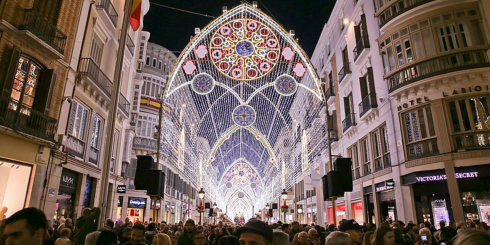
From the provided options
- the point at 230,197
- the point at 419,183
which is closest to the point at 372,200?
the point at 419,183

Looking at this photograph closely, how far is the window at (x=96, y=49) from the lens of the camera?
54.6ft

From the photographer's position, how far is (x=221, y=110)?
106ft

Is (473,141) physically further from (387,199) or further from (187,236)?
(187,236)

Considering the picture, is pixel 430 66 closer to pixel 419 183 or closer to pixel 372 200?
pixel 419 183

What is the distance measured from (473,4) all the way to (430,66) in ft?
12.0

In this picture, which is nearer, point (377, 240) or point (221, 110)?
point (377, 240)

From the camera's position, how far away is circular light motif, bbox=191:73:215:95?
1791cm

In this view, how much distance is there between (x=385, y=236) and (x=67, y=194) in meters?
→ 15.6

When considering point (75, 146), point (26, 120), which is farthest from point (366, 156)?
point (26, 120)

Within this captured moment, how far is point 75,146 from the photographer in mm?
15109

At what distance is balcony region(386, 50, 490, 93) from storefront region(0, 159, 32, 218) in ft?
58.4

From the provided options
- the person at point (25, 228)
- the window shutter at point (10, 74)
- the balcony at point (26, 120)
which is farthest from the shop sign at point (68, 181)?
the person at point (25, 228)

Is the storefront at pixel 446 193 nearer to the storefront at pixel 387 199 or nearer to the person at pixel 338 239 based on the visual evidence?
the storefront at pixel 387 199

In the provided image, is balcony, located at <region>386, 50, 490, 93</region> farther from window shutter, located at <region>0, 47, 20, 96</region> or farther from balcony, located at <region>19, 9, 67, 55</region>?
window shutter, located at <region>0, 47, 20, 96</region>
